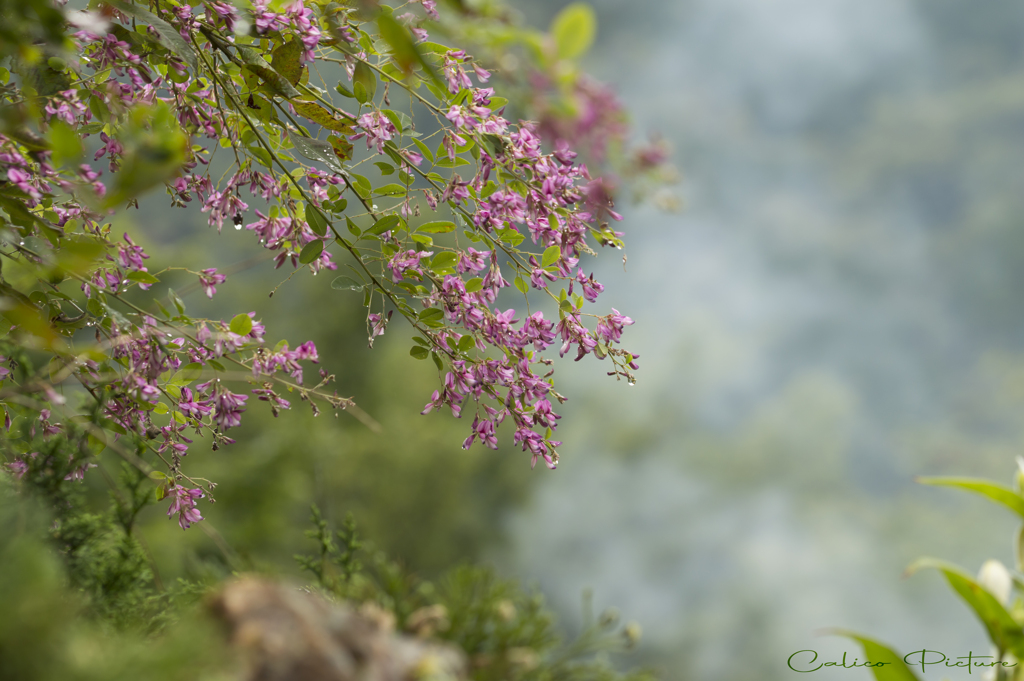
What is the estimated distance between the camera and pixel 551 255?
40.6 inches

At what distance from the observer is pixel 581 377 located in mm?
14211

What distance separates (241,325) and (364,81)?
0.46 m

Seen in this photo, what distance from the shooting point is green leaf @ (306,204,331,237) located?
1.06 metres

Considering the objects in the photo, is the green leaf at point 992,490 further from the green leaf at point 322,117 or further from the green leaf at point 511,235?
the green leaf at point 322,117

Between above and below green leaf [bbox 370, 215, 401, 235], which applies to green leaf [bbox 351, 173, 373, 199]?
above

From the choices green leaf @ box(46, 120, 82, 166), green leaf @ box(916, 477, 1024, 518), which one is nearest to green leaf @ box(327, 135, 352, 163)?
green leaf @ box(46, 120, 82, 166)

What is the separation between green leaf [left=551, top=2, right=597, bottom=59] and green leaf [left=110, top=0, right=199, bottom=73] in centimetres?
81

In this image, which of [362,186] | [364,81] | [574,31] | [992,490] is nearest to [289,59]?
[364,81]

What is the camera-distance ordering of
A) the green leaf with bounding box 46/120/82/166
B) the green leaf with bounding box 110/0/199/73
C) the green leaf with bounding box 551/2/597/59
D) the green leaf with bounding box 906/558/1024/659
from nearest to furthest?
the green leaf with bounding box 551/2/597/59 < the green leaf with bounding box 46/120/82/166 < the green leaf with bounding box 906/558/1024/659 < the green leaf with bounding box 110/0/199/73

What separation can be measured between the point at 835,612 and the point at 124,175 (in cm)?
1632

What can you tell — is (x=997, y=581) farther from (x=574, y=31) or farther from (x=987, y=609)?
(x=574, y=31)

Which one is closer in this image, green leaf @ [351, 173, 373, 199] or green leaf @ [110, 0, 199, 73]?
green leaf @ [110, 0, 199, 73]

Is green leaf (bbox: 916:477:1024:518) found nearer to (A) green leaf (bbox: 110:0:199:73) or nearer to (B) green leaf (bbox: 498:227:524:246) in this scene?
(B) green leaf (bbox: 498:227:524:246)

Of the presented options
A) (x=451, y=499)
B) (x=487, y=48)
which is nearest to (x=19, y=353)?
(x=487, y=48)
